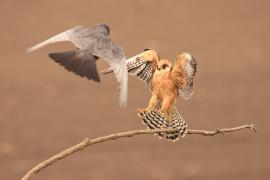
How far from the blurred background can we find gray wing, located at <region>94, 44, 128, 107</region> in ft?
26.3

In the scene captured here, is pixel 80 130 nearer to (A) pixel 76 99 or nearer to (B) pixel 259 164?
(A) pixel 76 99

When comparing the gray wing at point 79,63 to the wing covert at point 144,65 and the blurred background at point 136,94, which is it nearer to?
the wing covert at point 144,65

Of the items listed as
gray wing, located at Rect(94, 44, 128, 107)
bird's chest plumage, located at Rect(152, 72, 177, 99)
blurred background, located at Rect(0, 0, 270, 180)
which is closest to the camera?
gray wing, located at Rect(94, 44, 128, 107)

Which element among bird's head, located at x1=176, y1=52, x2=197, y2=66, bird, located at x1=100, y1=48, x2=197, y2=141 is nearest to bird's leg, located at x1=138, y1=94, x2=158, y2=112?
bird, located at x1=100, y1=48, x2=197, y2=141

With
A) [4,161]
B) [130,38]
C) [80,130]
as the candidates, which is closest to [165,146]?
[80,130]

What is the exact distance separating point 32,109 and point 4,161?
130 cm

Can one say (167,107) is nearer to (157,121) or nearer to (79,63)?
(157,121)

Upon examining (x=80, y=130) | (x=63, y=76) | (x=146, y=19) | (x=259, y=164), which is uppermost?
(x=146, y=19)

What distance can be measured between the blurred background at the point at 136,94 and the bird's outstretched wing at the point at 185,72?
7.82 meters

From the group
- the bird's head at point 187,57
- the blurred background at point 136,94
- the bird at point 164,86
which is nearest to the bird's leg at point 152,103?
the bird at point 164,86

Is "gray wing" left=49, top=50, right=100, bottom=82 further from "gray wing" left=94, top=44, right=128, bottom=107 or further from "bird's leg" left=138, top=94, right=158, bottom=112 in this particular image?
"bird's leg" left=138, top=94, right=158, bottom=112

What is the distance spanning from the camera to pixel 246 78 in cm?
1276

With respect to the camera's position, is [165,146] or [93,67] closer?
[93,67]

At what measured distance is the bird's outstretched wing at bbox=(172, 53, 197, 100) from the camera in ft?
5.16
